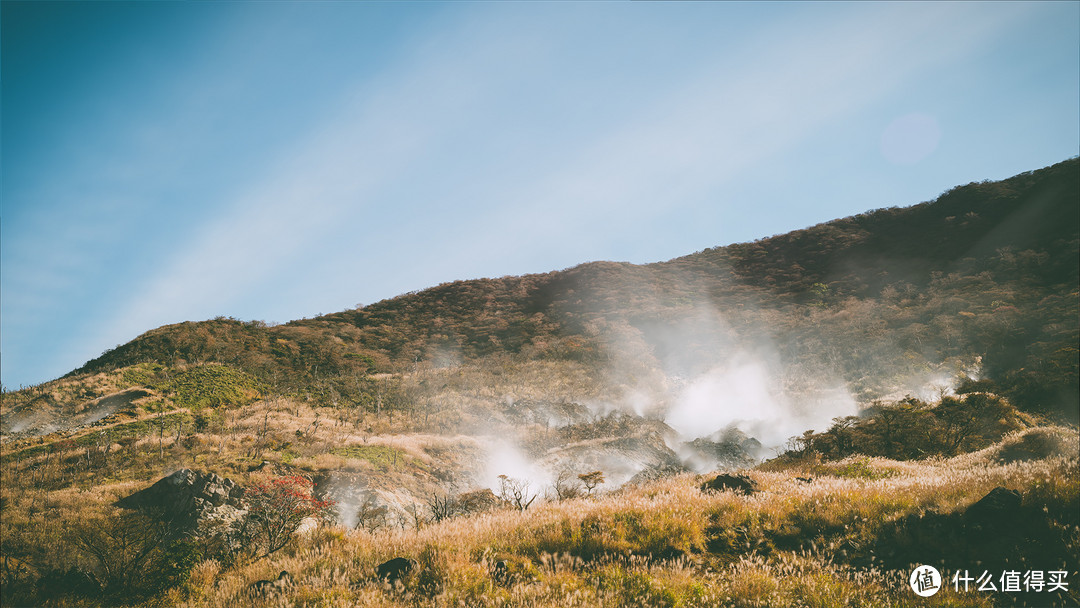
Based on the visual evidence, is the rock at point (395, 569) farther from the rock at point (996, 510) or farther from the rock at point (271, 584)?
the rock at point (996, 510)

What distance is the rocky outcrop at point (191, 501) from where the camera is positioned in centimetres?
1305

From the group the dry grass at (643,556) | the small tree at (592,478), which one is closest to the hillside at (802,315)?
the dry grass at (643,556)

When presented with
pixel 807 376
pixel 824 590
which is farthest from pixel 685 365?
pixel 824 590

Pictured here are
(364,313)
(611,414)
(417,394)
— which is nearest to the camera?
(611,414)

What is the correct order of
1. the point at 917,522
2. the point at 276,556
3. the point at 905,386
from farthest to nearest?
1. the point at 905,386
2. the point at 276,556
3. the point at 917,522

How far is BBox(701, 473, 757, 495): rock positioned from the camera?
948 centimetres

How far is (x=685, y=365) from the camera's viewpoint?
3544 centimetres

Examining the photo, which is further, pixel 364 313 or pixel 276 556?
pixel 364 313

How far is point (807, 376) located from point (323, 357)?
37.6 meters

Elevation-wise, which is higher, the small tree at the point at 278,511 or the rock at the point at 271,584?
the rock at the point at 271,584

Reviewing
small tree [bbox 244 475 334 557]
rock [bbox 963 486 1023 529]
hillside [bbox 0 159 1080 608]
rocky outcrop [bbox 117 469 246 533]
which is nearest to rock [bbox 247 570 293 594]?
hillside [bbox 0 159 1080 608]

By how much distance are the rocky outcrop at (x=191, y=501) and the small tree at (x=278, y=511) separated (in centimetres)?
54

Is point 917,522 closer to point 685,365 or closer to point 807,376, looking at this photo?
point 807,376

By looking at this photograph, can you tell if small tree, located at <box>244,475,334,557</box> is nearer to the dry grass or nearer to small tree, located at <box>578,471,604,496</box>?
the dry grass
